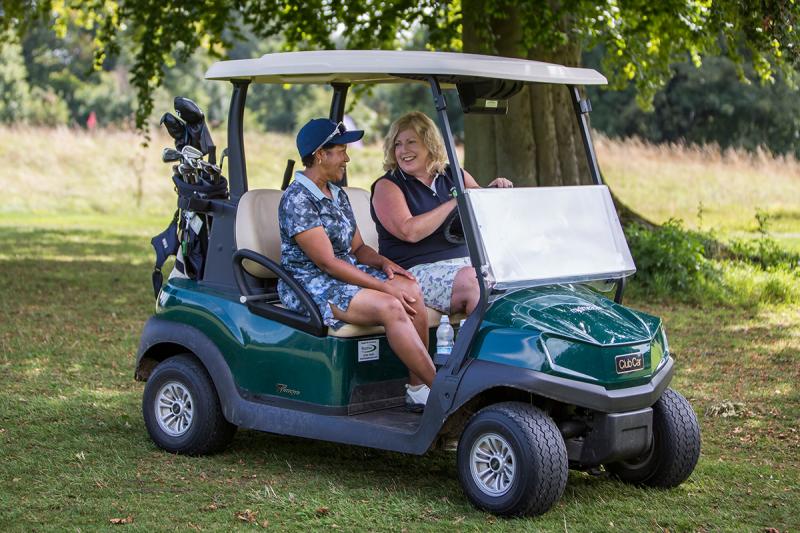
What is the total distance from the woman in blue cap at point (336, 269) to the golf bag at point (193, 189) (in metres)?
0.59

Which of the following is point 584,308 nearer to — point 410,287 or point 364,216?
point 410,287

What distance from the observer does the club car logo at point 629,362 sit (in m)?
4.49

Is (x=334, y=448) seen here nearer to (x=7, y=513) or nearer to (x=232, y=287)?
(x=232, y=287)

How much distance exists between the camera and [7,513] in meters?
4.42

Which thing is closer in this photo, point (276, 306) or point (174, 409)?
point (276, 306)

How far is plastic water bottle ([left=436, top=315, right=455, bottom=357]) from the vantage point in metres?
4.73

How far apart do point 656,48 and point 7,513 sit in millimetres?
10942

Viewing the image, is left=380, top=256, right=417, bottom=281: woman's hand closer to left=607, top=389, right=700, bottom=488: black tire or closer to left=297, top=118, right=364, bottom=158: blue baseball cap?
left=297, top=118, right=364, bottom=158: blue baseball cap

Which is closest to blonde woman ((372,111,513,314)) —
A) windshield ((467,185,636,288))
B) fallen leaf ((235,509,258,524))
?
windshield ((467,185,636,288))

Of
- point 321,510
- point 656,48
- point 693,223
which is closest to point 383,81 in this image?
point 321,510

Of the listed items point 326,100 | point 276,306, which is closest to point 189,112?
point 276,306

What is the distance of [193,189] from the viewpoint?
5.60 meters

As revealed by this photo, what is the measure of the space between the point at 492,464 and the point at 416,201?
4.54 feet

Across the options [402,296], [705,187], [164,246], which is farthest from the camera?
[705,187]
